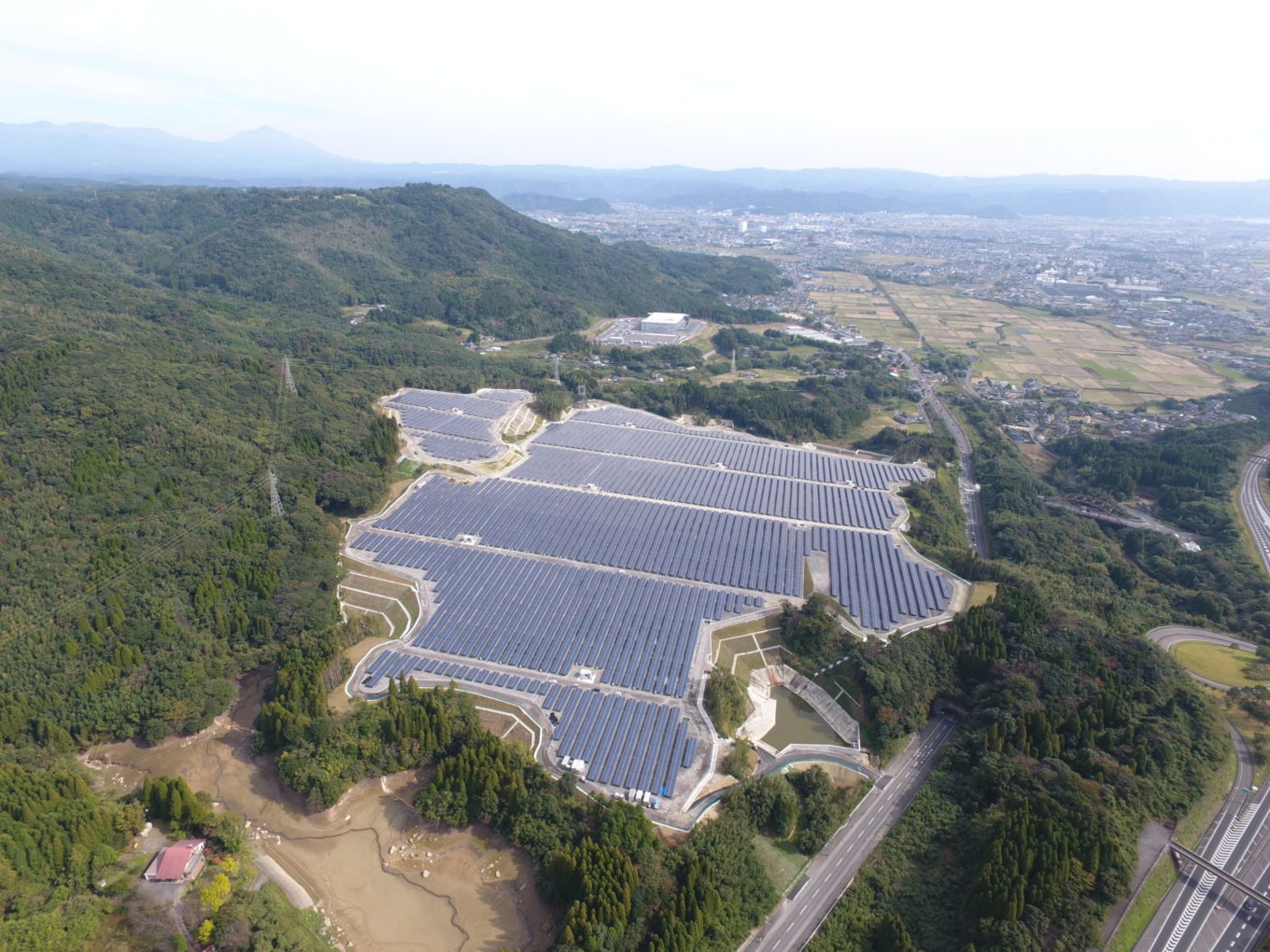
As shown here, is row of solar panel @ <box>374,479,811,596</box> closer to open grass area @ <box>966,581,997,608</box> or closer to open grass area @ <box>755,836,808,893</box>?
open grass area @ <box>966,581,997,608</box>

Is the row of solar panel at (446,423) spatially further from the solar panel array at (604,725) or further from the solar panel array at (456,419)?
the solar panel array at (604,725)

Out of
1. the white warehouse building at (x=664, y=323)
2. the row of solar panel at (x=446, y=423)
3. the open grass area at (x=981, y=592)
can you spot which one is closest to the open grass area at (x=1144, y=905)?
the open grass area at (x=981, y=592)

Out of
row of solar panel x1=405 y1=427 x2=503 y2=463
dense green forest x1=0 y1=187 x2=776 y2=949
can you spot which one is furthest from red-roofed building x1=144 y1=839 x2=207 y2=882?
row of solar panel x1=405 y1=427 x2=503 y2=463

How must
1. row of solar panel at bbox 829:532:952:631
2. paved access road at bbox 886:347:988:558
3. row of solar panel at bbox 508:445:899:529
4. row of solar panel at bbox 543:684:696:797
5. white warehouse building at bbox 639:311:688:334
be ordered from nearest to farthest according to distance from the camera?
row of solar panel at bbox 543:684:696:797, row of solar panel at bbox 829:532:952:631, row of solar panel at bbox 508:445:899:529, paved access road at bbox 886:347:988:558, white warehouse building at bbox 639:311:688:334

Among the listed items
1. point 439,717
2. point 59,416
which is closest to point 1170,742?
point 439,717

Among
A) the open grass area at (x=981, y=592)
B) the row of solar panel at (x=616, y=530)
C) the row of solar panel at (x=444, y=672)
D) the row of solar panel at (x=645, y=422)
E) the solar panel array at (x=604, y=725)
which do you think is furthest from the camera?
the row of solar panel at (x=645, y=422)

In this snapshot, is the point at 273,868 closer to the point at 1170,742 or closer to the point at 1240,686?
the point at 1170,742
